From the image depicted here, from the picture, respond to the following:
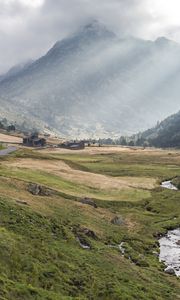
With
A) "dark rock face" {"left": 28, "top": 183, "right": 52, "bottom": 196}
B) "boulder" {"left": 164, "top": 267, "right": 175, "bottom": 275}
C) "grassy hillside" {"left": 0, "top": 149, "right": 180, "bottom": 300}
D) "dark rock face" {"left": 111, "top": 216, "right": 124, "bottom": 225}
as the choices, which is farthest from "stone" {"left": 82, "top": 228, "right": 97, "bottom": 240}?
"dark rock face" {"left": 28, "top": 183, "right": 52, "bottom": 196}

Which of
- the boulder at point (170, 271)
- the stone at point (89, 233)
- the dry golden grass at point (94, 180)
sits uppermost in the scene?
the dry golden grass at point (94, 180)

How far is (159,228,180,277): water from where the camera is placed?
5947cm

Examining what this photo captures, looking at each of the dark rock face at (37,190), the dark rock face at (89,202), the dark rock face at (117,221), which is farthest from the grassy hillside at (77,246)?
the dark rock face at (89,202)

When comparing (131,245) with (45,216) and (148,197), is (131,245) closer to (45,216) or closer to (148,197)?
(45,216)

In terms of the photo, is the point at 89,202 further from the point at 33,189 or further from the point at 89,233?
the point at 89,233

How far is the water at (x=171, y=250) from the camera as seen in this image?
59.5 metres

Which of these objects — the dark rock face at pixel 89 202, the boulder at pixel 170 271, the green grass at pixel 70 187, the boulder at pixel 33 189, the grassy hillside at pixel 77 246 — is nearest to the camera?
the grassy hillside at pixel 77 246

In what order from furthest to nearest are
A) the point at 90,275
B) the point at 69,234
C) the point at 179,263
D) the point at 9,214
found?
the point at 179,263 < the point at 69,234 < the point at 9,214 < the point at 90,275

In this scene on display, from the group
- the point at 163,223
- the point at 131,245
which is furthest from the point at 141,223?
the point at 131,245

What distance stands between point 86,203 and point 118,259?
3496 centimetres

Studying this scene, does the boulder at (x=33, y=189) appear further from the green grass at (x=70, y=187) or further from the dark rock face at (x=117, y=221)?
A: the green grass at (x=70, y=187)

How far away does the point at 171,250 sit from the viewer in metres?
66.7

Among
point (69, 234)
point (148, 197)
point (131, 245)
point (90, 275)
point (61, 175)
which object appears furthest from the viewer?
point (61, 175)

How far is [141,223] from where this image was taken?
273 ft
